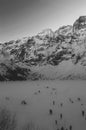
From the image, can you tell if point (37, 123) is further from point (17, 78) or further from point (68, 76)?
point (68, 76)

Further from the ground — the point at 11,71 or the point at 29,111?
the point at 29,111

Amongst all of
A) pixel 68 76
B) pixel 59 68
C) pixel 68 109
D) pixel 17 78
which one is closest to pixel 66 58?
pixel 59 68

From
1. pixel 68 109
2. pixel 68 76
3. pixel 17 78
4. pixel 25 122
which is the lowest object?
pixel 68 76

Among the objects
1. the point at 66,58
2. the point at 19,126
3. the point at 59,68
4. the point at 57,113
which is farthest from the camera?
the point at 66,58

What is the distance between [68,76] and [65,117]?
442 feet

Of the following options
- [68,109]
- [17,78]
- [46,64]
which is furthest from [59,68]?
[68,109]

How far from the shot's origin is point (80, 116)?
18.1 m

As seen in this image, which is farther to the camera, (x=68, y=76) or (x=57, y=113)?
(x=68, y=76)

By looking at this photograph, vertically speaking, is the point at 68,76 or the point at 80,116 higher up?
the point at 80,116

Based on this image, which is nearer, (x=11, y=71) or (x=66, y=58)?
(x=11, y=71)

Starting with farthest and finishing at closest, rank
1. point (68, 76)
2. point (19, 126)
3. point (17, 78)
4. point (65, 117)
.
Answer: point (68, 76)
point (17, 78)
point (65, 117)
point (19, 126)

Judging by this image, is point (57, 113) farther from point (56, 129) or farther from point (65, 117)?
point (56, 129)

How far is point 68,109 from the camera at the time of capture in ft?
69.6

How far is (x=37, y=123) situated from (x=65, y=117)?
174 inches
